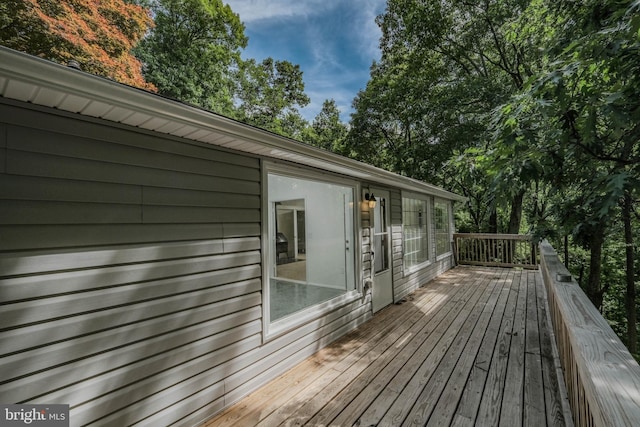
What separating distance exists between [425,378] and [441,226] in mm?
6028

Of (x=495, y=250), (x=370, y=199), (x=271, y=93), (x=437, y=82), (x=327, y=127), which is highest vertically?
(x=271, y=93)

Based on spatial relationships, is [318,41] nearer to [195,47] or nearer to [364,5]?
[364,5]

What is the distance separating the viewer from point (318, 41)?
11.7m

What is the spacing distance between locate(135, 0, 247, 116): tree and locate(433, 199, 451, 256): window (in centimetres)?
1053

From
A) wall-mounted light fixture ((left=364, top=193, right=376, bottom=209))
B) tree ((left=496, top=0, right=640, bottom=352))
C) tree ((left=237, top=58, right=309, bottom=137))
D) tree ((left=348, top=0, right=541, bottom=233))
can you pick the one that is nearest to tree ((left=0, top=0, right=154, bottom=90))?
A: tree ((left=237, top=58, right=309, bottom=137))

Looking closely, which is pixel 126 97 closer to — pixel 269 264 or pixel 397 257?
pixel 269 264

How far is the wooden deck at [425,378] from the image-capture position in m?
2.17

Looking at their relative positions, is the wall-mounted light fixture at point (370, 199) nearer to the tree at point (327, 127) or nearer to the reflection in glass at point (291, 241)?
the reflection in glass at point (291, 241)

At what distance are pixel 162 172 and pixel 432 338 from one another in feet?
11.4

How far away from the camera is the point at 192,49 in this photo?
12.7m

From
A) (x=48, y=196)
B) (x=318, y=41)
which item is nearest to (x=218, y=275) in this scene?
(x=48, y=196)

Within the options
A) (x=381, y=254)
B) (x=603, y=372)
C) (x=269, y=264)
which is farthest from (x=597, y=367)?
(x=381, y=254)

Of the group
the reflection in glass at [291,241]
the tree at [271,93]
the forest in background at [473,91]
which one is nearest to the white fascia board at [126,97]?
the forest in background at [473,91]

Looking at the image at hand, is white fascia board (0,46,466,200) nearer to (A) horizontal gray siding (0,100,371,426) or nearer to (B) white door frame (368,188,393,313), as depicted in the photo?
(A) horizontal gray siding (0,100,371,426)
